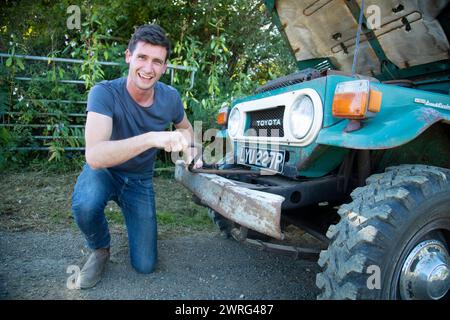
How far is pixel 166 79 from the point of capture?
556 centimetres

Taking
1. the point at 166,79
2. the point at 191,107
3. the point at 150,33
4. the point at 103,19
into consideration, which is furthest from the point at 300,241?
the point at 103,19

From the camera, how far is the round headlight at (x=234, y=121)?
2.91 m

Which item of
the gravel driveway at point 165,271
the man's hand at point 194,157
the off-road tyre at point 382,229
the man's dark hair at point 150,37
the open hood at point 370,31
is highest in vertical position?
the open hood at point 370,31

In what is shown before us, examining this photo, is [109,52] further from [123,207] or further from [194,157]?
[194,157]

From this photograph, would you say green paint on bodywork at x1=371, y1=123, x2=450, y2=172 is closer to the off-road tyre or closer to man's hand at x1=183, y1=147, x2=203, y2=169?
the off-road tyre

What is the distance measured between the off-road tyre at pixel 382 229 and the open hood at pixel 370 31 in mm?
1295

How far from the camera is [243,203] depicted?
1.84 metres

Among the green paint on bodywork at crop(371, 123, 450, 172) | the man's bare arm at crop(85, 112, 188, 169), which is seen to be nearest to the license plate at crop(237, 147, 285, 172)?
the green paint on bodywork at crop(371, 123, 450, 172)

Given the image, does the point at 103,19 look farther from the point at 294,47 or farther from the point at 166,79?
the point at 294,47

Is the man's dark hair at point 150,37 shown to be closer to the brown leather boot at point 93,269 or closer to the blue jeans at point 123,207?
the blue jeans at point 123,207

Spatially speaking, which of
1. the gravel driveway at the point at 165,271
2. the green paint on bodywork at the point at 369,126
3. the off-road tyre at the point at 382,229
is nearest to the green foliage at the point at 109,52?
the gravel driveway at the point at 165,271

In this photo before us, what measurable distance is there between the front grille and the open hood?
1138 millimetres

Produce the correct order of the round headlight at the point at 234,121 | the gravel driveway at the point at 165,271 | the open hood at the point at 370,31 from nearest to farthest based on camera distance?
the gravel driveway at the point at 165,271 < the open hood at the point at 370,31 < the round headlight at the point at 234,121

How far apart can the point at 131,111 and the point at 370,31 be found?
80.5 inches
